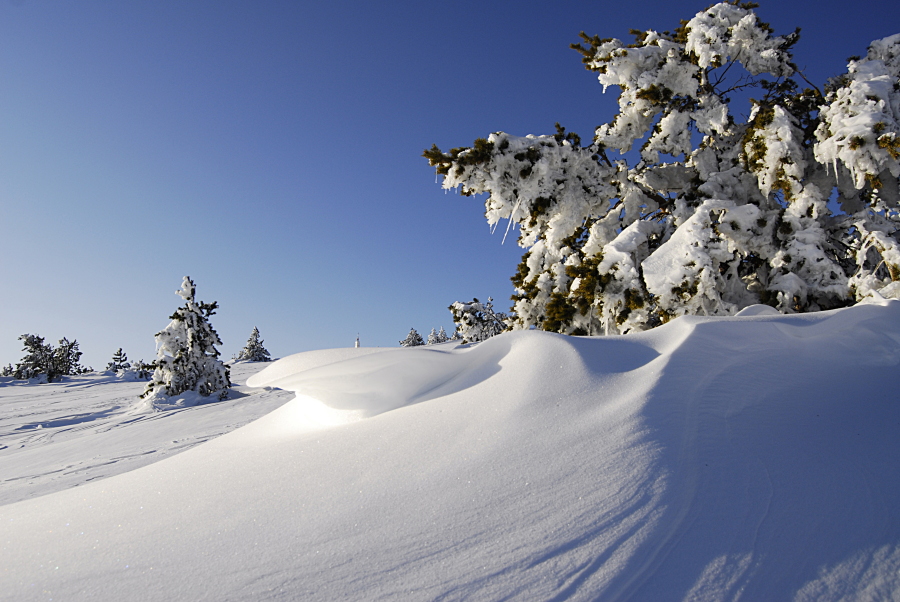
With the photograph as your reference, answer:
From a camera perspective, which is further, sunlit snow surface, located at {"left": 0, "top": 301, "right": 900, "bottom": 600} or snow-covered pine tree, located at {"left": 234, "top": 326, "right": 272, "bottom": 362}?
snow-covered pine tree, located at {"left": 234, "top": 326, "right": 272, "bottom": 362}

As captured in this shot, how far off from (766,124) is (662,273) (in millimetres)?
2970

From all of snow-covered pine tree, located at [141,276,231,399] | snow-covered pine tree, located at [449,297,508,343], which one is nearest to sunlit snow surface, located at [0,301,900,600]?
snow-covered pine tree, located at [141,276,231,399]

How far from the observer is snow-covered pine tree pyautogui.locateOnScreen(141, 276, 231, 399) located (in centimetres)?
1164

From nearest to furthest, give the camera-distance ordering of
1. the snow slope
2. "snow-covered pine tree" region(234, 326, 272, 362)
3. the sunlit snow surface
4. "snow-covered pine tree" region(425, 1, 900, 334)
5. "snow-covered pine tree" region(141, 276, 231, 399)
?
the sunlit snow surface
the snow slope
"snow-covered pine tree" region(425, 1, 900, 334)
"snow-covered pine tree" region(141, 276, 231, 399)
"snow-covered pine tree" region(234, 326, 272, 362)

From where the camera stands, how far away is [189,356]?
39.6 feet

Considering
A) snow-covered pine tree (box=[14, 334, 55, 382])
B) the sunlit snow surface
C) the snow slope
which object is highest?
snow-covered pine tree (box=[14, 334, 55, 382])

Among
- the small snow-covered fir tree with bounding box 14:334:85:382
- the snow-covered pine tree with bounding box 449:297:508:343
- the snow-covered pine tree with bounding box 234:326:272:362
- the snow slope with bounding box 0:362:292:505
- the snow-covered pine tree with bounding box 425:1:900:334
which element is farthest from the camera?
the snow-covered pine tree with bounding box 234:326:272:362

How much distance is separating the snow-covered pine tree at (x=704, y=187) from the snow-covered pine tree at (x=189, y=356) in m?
9.33

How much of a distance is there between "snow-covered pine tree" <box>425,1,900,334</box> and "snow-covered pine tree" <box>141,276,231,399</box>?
9.33m

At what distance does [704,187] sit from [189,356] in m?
12.9

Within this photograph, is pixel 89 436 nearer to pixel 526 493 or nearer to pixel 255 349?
pixel 526 493

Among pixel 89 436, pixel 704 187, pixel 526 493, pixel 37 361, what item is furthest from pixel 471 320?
pixel 37 361

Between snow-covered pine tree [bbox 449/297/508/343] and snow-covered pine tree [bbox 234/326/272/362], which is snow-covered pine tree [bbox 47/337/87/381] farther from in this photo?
snow-covered pine tree [bbox 449/297/508/343]

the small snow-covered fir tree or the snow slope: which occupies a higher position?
the small snow-covered fir tree
